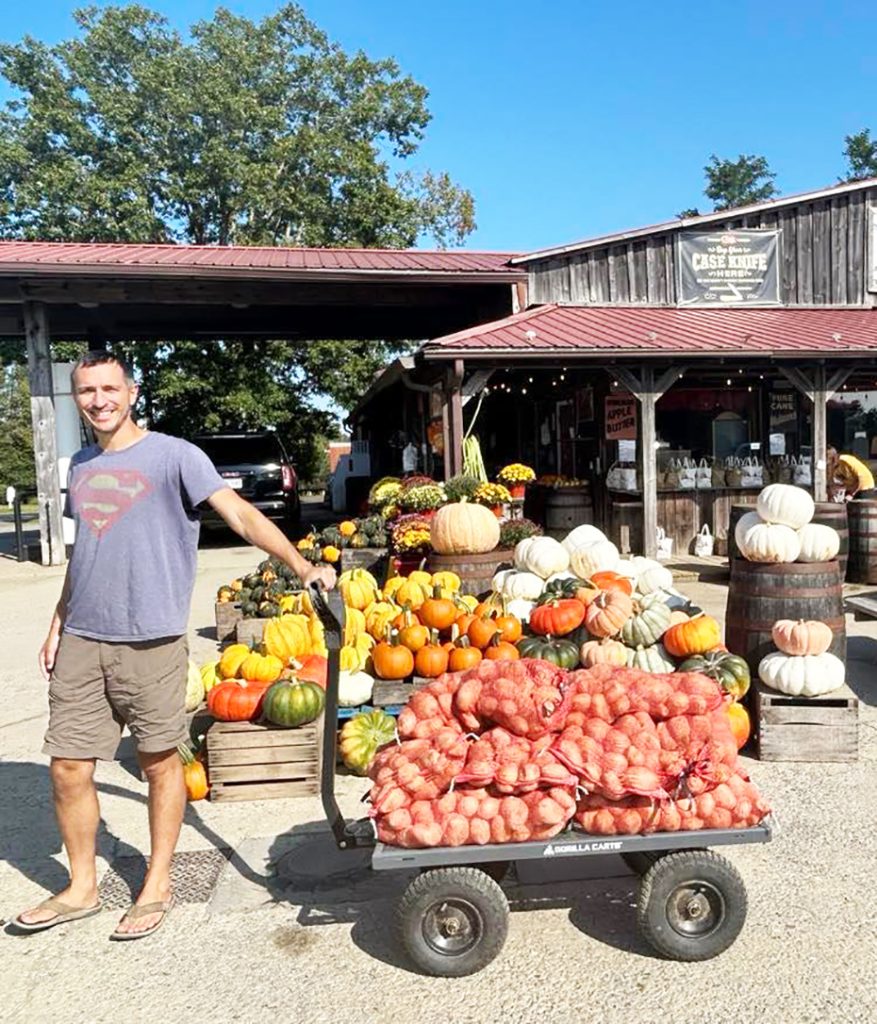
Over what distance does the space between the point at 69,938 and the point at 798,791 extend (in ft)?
10.3

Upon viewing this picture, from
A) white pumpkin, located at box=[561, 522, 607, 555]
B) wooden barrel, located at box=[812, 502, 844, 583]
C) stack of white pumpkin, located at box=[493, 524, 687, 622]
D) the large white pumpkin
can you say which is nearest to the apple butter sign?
wooden barrel, located at box=[812, 502, 844, 583]

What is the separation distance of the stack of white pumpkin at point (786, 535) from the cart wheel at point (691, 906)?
2565 mm

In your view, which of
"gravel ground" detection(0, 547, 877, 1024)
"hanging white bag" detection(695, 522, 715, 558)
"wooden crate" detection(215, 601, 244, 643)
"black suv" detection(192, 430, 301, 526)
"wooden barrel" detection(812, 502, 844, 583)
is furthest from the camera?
"black suv" detection(192, 430, 301, 526)

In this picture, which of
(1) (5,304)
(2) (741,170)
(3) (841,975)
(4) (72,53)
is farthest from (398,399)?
(2) (741,170)

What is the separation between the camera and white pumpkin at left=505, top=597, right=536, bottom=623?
521cm

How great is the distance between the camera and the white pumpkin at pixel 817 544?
4.95m

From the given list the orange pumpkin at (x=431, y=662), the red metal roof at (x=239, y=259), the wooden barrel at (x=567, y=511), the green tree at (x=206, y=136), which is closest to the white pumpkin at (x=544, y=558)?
the orange pumpkin at (x=431, y=662)

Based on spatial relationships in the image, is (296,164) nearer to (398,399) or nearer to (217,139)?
(217,139)

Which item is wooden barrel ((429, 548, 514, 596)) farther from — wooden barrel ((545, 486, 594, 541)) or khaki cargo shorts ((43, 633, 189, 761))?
wooden barrel ((545, 486, 594, 541))

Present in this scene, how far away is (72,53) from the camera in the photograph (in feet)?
101

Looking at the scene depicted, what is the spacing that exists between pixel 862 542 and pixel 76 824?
8.64 meters

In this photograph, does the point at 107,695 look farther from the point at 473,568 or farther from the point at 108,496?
the point at 473,568

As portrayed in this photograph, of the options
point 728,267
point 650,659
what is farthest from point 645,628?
point 728,267

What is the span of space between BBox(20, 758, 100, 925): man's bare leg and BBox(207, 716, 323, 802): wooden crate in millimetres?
1074
